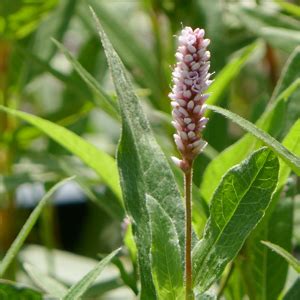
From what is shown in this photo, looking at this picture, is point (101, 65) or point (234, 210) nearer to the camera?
point (234, 210)

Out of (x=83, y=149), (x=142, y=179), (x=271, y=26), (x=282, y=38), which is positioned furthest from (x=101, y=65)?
(x=142, y=179)

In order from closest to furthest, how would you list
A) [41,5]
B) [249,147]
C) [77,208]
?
[249,147]
[41,5]
[77,208]

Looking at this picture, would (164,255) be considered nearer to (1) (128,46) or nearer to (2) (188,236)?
(2) (188,236)

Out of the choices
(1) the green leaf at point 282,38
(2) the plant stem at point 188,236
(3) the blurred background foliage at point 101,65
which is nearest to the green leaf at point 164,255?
(2) the plant stem at point 188,236

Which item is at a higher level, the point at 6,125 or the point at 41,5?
the point at 41,5

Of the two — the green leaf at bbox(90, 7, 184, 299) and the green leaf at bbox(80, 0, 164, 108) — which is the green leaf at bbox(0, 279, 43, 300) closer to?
the green leaf at bbox(90, 7, 184, 299)

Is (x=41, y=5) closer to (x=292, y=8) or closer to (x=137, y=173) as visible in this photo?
(x=292, y=8)

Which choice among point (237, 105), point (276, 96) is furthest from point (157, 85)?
point (237, 105)
